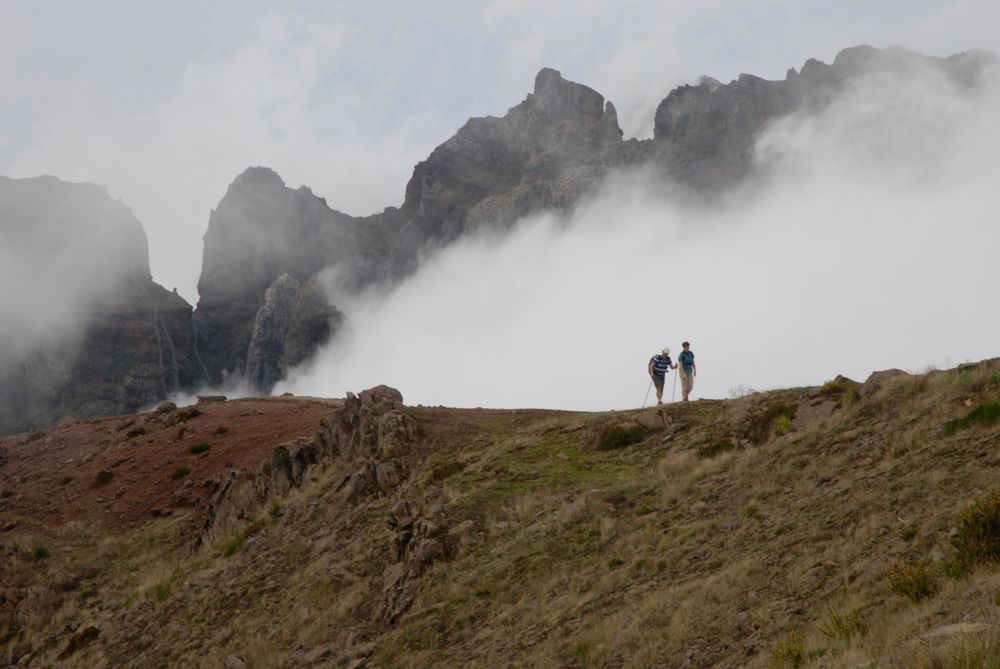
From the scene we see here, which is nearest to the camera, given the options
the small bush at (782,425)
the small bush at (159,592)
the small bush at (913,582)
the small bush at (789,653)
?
the small bush at (789,653)

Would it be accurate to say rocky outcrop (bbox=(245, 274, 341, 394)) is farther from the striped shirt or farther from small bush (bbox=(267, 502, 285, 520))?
the striped shirt

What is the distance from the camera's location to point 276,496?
102 ft

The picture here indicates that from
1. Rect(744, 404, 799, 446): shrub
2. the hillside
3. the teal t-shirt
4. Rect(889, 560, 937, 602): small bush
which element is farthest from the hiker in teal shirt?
Rect(889, 560, 937, 602): small bush

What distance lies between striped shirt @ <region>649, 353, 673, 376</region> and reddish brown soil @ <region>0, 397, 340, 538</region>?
18.9 meters

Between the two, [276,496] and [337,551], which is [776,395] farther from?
[276,496]

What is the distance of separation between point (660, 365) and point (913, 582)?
19745 millimetres

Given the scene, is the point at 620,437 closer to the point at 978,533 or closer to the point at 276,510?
the point at 276,510

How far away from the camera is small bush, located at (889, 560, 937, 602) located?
410 inches

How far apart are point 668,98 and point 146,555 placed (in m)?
188

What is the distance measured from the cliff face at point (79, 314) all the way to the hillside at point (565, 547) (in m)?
135

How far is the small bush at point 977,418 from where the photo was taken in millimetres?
15664

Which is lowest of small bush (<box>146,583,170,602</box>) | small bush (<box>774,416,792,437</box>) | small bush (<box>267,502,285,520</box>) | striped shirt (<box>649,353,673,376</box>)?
small bush (<box>146,583,170,602</box>)

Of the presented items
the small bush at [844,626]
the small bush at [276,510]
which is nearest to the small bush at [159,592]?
the small bush at [276,510]

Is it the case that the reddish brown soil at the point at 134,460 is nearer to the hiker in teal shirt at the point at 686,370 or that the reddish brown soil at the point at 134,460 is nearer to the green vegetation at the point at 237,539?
the green vegetation at the point at 237,539
